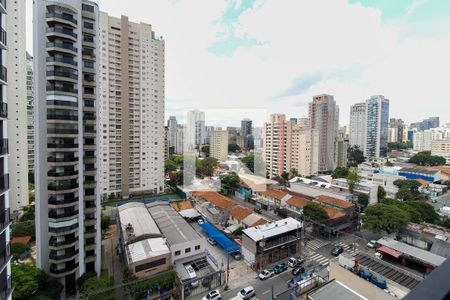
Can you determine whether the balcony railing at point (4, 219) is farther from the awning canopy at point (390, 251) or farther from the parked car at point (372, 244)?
the parked car at point (372, 244)

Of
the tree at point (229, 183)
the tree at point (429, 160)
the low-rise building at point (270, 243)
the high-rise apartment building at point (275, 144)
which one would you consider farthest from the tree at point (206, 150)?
the tree at point (429, 160)

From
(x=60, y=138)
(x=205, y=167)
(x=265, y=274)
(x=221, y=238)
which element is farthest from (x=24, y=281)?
(x=205, y=167)

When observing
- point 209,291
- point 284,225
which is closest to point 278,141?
point 284,225

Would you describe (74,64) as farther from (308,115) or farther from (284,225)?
(308,115)

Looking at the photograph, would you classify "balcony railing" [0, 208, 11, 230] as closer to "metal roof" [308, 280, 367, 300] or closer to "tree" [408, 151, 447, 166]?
"metal roof" [308, 280, 367, 300]

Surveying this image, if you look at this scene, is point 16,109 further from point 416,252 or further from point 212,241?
point 416,252

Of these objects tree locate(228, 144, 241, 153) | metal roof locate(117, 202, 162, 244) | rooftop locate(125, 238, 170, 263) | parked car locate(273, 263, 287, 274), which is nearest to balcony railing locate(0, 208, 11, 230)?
rooftop locate(125, 238, 170, 263)
